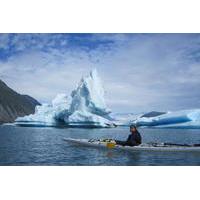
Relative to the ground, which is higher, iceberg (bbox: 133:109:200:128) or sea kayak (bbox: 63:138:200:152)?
iceberg (bbox: 133:109:200:128)

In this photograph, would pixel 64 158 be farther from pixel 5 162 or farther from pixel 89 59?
pixel 89 59

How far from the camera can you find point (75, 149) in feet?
29.7

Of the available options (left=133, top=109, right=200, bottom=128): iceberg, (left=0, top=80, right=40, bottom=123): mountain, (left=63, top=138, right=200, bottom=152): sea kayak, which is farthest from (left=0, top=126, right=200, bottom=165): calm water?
(left=0, top=80, right=40, bottom=123): mountain

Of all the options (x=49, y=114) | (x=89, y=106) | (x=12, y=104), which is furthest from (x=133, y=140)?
(x=12, y=104)

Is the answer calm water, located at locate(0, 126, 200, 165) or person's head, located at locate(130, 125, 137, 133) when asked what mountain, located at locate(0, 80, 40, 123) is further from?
person's head, located at locate(130, 125, 137, 133)

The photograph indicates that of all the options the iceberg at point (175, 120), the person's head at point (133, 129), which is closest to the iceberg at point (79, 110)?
the person's head at point (133, 129)

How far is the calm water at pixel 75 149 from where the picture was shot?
332 inches

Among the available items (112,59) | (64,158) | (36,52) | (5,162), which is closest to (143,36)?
(112,59)

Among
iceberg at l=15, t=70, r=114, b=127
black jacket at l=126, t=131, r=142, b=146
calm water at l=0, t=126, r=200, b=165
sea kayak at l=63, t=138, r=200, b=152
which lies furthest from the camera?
iceberg at l=15, t=70, r=114, b=127

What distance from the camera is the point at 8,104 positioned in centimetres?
936

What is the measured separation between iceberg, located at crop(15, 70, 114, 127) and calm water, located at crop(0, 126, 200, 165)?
19 cm

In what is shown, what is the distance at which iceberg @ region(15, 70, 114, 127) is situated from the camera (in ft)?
30.2

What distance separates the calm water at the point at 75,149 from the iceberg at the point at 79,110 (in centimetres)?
19

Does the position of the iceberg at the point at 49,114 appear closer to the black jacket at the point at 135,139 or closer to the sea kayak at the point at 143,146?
the sea kayak at the point at 143,146
